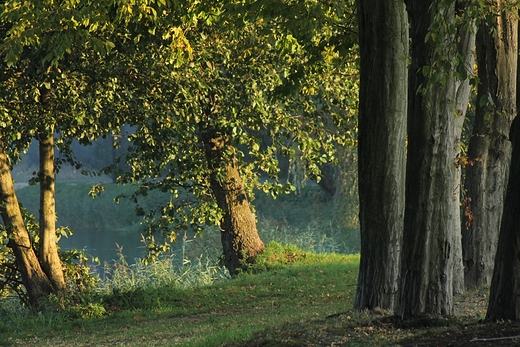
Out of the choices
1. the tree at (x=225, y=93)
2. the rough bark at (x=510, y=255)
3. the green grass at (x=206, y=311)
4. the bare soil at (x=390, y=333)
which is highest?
the tree at (x=225, y=93)

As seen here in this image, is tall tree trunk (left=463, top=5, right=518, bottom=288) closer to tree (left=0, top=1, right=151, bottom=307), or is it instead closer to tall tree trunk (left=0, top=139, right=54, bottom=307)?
tree (left=0, top=1, right=151, bottom=307)

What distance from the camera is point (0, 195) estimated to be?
15367 mm

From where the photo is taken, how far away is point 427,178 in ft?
24.9

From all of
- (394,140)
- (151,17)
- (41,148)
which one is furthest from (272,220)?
(394,140)

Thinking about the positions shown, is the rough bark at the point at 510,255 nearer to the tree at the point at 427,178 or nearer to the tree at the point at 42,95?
the tree at the point at 427,178

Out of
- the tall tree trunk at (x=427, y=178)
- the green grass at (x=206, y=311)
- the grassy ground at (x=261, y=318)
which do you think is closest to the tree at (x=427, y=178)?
the tall tree trunk at (x=427, y=178)

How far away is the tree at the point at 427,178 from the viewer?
25.0 feet

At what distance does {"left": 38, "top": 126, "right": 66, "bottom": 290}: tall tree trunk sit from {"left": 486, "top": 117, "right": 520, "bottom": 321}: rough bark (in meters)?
11.0

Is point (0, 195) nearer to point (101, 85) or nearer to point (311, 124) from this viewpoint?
point (101, 85)

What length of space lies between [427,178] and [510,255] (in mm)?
1243

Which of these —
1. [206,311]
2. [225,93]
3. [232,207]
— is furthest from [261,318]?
[232,207]

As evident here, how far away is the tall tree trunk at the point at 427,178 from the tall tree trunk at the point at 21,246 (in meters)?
9.77

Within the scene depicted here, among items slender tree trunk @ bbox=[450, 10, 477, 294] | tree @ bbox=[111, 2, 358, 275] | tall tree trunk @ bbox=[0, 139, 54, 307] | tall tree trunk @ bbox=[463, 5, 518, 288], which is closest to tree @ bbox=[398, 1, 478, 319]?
slender tree trunk @ bbox=[450, 10, 477, 294]

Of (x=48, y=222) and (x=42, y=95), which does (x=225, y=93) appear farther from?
(x=48, y=222)
